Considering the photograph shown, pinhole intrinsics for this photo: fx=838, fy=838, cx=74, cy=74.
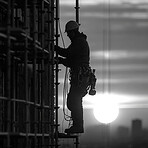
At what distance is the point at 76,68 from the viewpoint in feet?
94.5

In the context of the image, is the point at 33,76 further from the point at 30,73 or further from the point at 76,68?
the point at 30,73

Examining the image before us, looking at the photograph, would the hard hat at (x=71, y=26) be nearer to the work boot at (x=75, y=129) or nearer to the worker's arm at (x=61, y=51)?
the worker's arm at (x=61, y=51)

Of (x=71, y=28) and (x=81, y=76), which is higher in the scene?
(x=71, y=28)

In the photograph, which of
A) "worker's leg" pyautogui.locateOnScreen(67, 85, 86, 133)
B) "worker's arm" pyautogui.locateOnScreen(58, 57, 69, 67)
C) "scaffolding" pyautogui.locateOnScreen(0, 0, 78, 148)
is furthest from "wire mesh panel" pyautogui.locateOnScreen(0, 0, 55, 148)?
"worker's leg" pyautogui.locateOnScreen(67, 85, 86, 133)

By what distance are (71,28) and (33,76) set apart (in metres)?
3.14

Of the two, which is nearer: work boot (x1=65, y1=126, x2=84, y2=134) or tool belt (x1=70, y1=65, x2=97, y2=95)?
tool belt (x1=70, y1=65, x2=97, y2=95)

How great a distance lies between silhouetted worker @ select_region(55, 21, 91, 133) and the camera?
Answer: 2866 centimetres

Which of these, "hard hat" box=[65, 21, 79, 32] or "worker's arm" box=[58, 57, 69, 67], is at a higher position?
"hard hat" box=[65, 21, 79, 32]

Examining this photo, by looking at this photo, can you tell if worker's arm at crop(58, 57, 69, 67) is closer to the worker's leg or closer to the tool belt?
the tool belt

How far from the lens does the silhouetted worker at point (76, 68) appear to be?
94.0 feet

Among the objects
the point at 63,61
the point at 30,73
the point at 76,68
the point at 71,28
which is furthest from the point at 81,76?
the point at 30,73

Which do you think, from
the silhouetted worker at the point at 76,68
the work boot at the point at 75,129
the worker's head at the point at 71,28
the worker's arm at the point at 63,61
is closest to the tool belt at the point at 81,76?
the silhouetted worker at the point at 76,68

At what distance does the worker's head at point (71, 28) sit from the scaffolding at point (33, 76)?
2.14ft

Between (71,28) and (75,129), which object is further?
(75,129)
